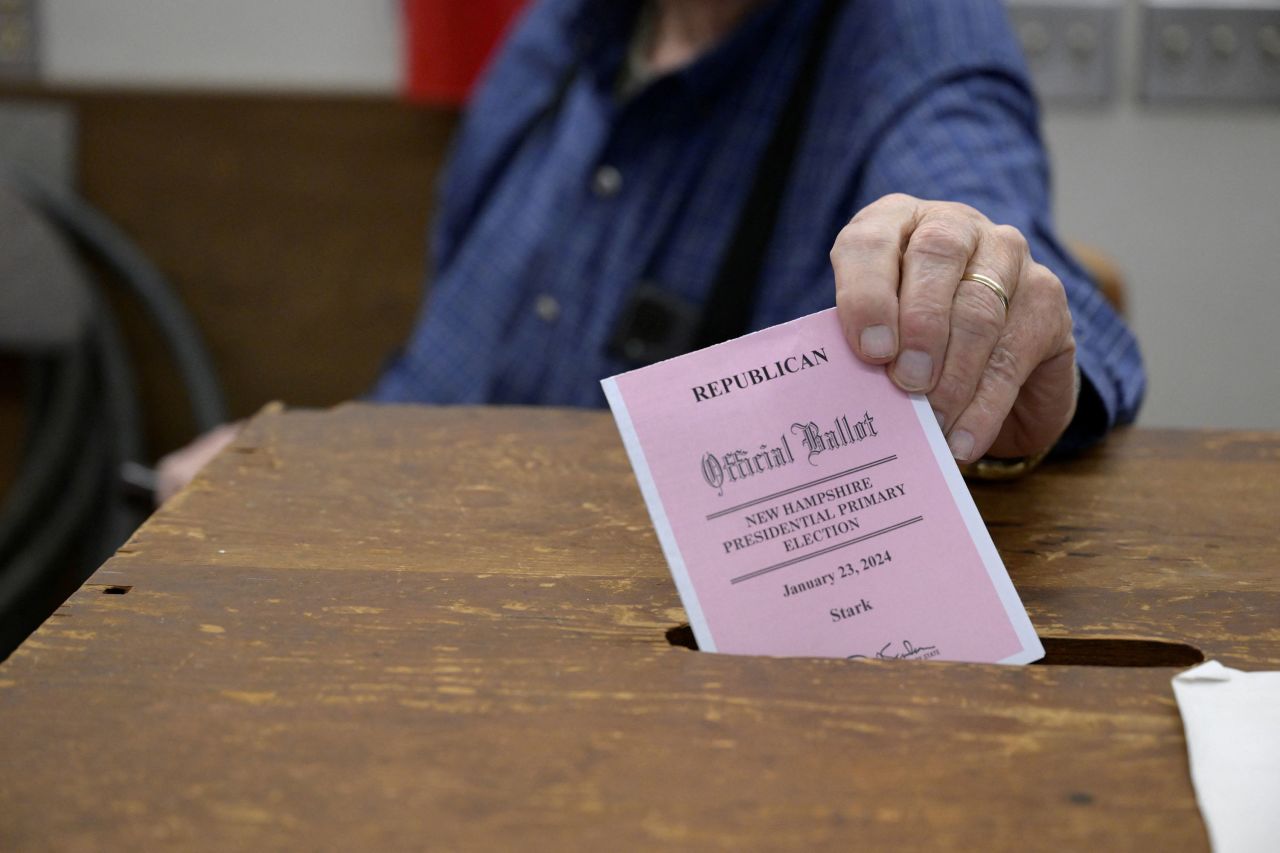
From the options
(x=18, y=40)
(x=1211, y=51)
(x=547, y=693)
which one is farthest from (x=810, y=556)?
A: (x=18, y=40)

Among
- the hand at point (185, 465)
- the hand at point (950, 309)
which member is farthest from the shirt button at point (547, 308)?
the hand at point (950, 309)

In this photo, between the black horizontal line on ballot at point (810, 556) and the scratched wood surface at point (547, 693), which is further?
the black horizontal line on ballot at point (810, 556)

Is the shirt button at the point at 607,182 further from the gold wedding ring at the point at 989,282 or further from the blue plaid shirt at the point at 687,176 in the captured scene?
the gold wedding ring at the point at 989,282

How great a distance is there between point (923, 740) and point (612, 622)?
161 millimetres

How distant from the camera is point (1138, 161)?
179 centimetres

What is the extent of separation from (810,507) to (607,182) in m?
0.71

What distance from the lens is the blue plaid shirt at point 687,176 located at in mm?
876

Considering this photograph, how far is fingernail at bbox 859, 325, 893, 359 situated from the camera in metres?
0.51

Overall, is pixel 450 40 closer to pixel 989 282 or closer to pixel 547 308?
pixel 547 308

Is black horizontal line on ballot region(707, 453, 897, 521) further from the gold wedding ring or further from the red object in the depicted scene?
the red object

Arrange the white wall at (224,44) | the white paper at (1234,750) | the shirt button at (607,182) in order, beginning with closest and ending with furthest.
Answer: the white paper at (1234,750), the shirt button at (607,182), the white wall at (224,44)

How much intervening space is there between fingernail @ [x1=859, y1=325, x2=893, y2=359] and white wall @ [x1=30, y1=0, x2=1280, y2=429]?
1.45m

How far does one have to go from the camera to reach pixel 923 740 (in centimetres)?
44

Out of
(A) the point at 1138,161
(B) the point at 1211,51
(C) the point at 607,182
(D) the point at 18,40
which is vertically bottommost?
(C) the point at 607,182
